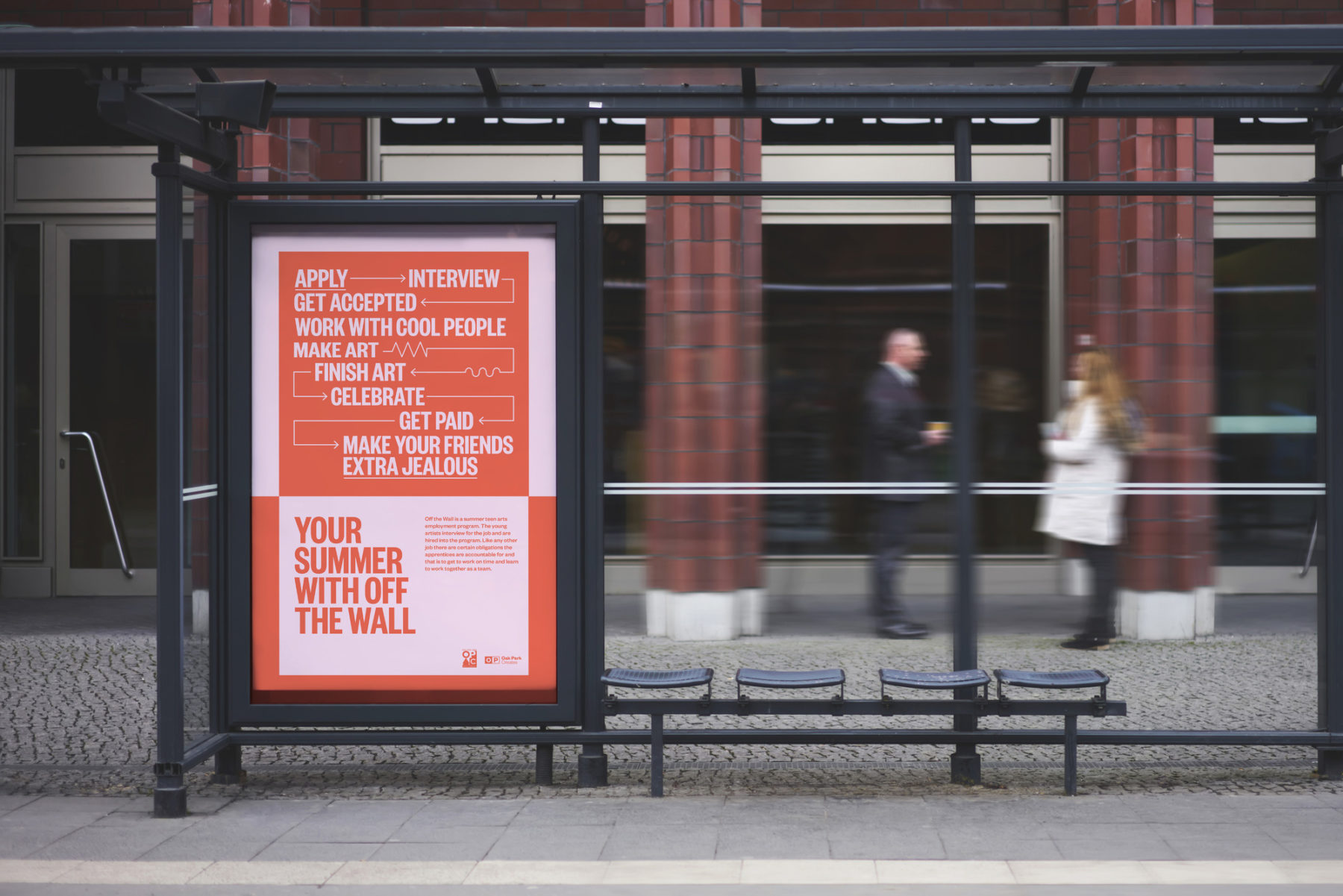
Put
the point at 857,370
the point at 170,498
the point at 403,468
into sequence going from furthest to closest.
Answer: the point at 857,370 < the point at 403,468 < the point at 170,498

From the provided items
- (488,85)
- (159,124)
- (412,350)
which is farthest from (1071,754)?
(159,124)

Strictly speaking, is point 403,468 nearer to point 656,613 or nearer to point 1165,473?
point 656,613

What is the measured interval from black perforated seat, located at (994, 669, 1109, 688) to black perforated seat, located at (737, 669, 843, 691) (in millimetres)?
698

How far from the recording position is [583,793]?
5.80 metres

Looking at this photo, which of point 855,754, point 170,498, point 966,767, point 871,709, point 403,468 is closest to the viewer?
point 170,498

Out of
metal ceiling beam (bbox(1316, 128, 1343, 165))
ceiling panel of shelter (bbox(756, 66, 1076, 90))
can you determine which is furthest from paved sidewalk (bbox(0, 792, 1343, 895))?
ceiling panel of shelter (bbox(756, 66, 1076, 90))

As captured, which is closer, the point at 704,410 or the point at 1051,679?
the point at 1051,679

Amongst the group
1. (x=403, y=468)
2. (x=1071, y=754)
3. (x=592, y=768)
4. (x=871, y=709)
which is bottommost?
(x=592, y=768)

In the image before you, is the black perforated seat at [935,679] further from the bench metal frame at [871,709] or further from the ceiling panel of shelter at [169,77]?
the ceiling panel of shelter at [169,77]

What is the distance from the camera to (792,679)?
5754 millimetres

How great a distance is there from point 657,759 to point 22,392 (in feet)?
27.0

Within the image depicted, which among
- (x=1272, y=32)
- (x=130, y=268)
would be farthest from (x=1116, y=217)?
(x=130, y=268)

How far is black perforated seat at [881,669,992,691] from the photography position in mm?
5683

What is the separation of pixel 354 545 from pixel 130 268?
682 centimetres
